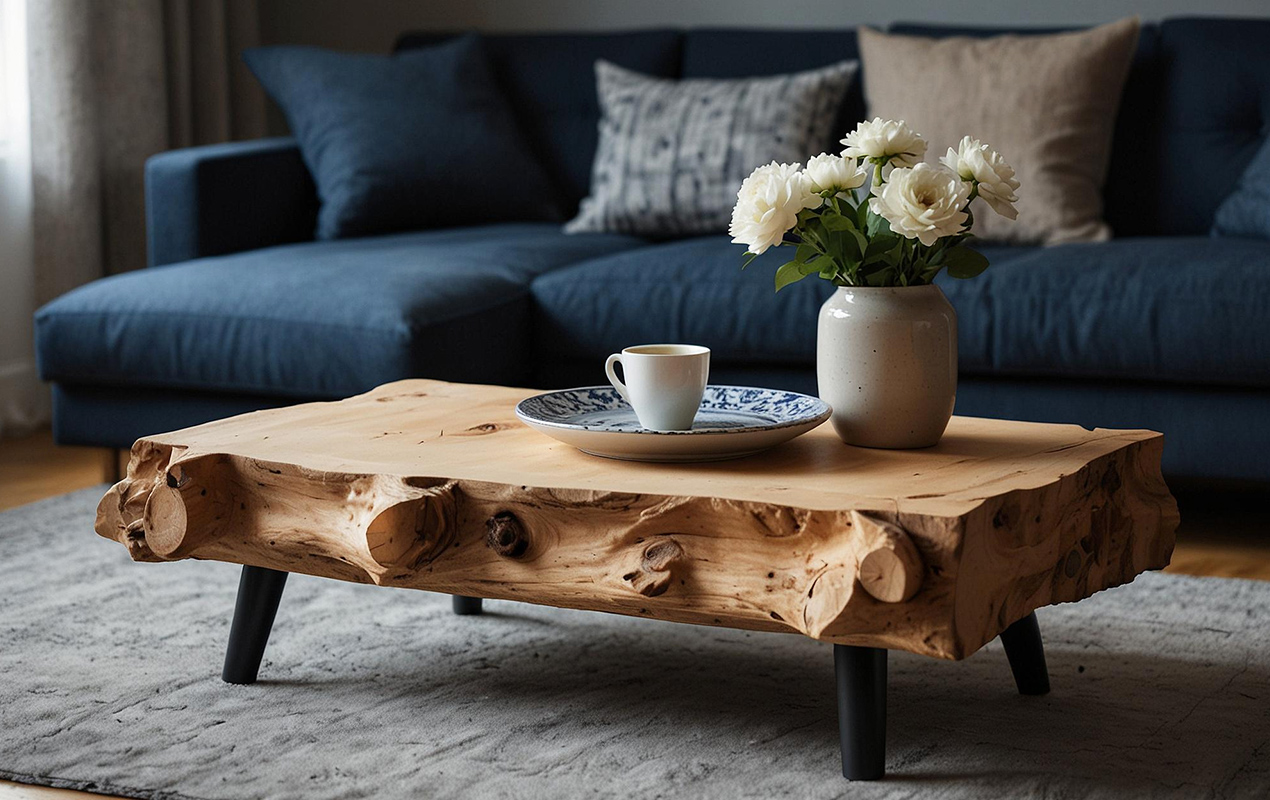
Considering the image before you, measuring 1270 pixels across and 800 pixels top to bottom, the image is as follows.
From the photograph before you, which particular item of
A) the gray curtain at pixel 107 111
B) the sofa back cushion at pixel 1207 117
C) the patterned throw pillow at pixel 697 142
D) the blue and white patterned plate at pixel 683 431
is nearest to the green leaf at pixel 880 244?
the blue and white patterned plate at pixel 683 431

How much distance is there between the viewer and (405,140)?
134 inches

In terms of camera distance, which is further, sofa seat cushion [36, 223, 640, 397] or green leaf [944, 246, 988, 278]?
sofa seat cushion [36, 223, 640, 397]

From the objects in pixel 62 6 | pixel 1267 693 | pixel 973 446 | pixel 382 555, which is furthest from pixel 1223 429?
pixel 62 6

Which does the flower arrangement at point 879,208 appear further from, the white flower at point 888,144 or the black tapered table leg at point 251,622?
the black tapered table leg at point 251,622

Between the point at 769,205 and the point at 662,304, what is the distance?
3.97 feet

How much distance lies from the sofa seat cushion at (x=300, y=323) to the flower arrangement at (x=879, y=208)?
1.09 m

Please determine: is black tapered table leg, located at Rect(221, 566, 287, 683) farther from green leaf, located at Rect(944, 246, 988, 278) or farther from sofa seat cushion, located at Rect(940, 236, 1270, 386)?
sofa seat cushion, located at Rect(940, 236, 1270, 386)

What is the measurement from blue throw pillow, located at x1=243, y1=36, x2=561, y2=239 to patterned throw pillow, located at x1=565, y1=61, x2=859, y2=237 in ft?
0.78

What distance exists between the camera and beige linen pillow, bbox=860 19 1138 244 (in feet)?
9.80

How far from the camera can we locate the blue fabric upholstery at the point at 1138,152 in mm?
3150

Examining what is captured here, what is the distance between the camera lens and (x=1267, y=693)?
69.1 inches

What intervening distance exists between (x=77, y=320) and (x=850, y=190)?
1751 mm

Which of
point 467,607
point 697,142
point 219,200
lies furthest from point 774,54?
point 467,607

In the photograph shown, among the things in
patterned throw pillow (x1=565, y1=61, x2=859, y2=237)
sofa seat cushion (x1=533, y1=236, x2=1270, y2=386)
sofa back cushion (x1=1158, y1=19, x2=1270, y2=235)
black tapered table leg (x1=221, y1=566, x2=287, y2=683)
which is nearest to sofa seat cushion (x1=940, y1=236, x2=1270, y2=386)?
sofa seat cushion (x1=533, y1=236, x2=1270, y2=386)
